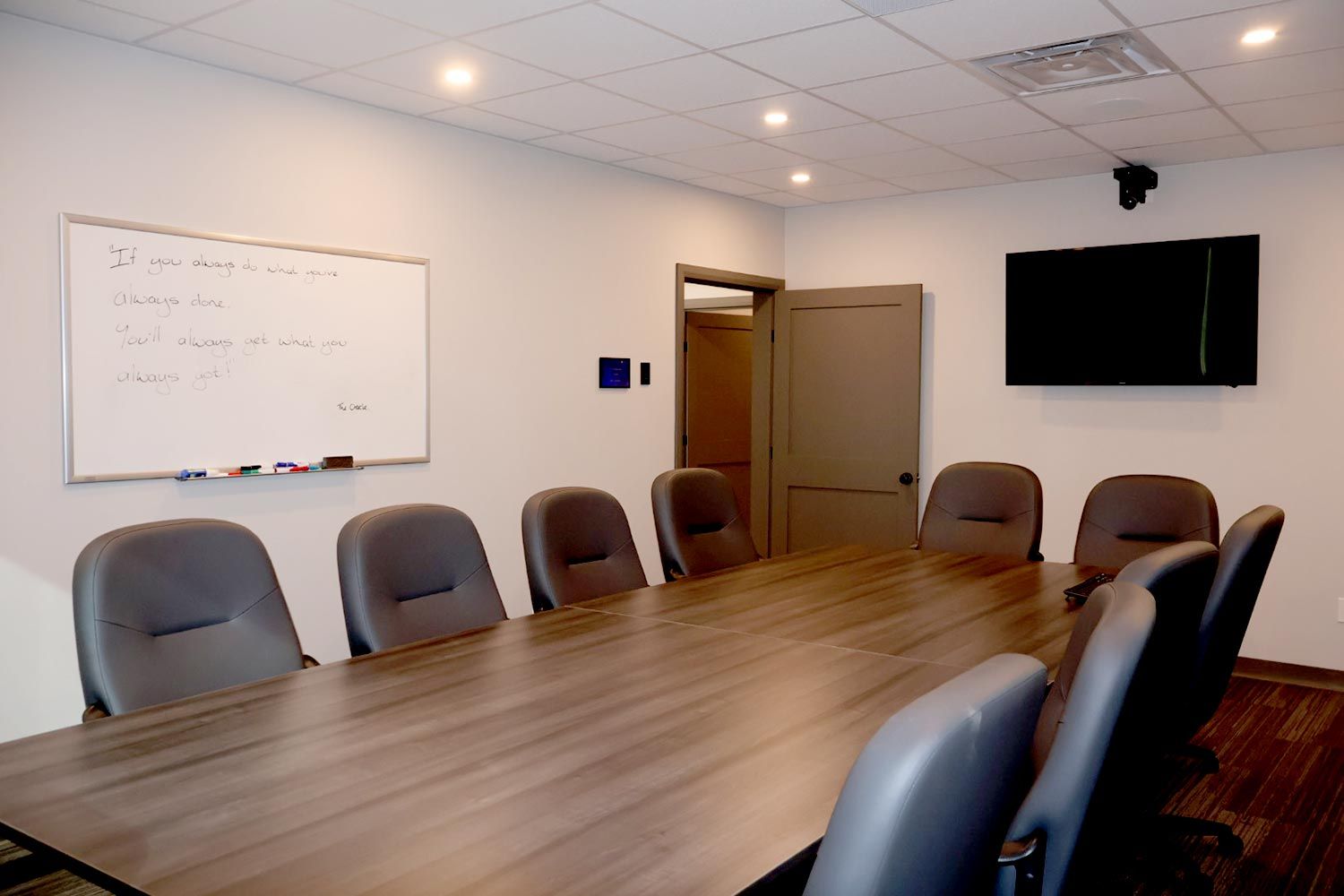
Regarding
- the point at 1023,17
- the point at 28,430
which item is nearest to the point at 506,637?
the point at 28,430

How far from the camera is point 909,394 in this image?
6305 millimetres

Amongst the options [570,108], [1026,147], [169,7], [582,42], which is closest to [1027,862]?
[582,42]

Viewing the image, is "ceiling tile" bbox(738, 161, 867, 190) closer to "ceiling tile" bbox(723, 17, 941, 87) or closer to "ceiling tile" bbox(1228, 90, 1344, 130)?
"ceiling tile" bbox(723, 17, 941, 87)

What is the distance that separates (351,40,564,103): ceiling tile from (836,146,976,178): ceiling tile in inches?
80.4

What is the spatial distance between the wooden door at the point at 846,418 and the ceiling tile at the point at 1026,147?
1070 millimetres

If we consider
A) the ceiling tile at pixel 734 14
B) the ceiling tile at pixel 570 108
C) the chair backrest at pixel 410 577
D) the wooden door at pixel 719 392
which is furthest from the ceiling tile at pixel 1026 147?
the chair backrest at pixel 410 577

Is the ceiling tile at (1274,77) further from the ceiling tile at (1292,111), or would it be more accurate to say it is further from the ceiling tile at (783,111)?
the ceiling tile at (783,111)

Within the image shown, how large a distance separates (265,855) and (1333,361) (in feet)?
17.8

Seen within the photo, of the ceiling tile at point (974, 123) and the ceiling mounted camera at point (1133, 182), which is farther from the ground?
the ceiling tile at point (974, 123)

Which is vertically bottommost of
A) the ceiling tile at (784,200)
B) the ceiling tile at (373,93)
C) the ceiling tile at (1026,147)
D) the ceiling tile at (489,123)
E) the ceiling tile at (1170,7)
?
the ceiling tile at (1170,7)

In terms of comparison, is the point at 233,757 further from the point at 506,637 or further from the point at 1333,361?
the point at 1333,361

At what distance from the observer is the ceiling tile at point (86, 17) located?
10.7 feet

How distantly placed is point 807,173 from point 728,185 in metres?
0.56

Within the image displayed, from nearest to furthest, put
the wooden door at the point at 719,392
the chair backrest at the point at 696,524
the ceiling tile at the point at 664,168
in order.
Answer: the chair backrest at the point at 696,524 < the ceiling tile at the point at 664,168 < the wooden door at the point at 719,392
